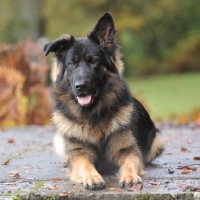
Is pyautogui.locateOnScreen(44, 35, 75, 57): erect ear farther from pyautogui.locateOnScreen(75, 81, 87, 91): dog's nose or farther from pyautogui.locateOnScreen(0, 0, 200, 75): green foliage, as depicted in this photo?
pyautogui.locateOnScreen(0, 0, 200, 75): green foliage

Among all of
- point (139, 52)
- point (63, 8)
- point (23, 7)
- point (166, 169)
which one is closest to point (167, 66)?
→ point (139, 52)

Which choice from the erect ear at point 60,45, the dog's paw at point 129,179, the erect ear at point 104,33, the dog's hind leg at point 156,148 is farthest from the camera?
the dog's hind leg at point 156,148

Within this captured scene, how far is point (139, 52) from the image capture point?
41406mm

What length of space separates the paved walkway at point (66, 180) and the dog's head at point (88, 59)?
1.04m

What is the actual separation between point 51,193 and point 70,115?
1325 millimetres

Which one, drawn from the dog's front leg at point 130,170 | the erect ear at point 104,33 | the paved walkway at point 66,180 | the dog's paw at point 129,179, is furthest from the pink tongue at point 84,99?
the dog's paw at point 129,179

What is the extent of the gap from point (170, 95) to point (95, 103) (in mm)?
18570

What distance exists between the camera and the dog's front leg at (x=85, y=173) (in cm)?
476

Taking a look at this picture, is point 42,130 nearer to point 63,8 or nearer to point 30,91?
point 30,91

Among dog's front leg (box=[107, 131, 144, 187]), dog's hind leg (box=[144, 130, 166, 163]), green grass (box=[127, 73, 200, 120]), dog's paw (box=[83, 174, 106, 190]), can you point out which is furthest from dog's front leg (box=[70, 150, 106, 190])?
green grass (box=[127, 73, 200, 120])

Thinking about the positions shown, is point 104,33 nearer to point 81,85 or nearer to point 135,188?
point 81,85

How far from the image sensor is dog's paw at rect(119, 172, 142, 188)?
4.82 metres

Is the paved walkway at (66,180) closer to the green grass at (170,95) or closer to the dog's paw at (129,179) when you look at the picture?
the dog's paw at (129,179)

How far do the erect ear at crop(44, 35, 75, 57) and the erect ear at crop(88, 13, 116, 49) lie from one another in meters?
0.26
